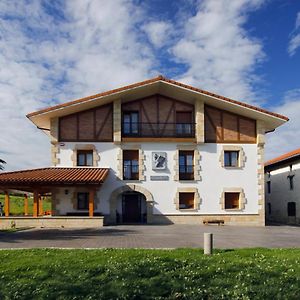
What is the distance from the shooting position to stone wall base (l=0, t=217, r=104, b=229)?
19.9 metres

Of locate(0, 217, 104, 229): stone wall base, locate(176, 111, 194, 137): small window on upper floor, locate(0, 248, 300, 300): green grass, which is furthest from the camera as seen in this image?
locate(176, 111, 194, 137): small window on upper floor

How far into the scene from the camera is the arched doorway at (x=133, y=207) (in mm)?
23312

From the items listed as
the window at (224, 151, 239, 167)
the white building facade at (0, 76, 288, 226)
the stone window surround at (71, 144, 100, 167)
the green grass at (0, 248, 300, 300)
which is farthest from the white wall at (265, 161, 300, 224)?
the green grass at (0, 248, 300, 300)

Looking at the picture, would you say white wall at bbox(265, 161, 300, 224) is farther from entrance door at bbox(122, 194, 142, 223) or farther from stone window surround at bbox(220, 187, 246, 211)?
entrance door at bbox(122, 194, 142, 223)

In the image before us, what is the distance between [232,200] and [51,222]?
11263 millimetres

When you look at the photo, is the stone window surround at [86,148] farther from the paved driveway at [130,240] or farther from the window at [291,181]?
the window at [291,181]

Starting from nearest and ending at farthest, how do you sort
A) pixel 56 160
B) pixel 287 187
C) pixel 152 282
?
pixel 152 282 < pixel 56 160 < pixel 287 187

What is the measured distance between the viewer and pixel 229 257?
30.1 feet

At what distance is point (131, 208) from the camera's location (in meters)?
23.5

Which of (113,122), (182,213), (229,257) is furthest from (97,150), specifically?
(229,257)

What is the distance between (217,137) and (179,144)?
252 centimetres

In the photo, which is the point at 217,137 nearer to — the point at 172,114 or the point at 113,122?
the point at 172,114

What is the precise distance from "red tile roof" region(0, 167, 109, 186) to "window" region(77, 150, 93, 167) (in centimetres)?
50

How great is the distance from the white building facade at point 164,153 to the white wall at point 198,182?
62 mm
